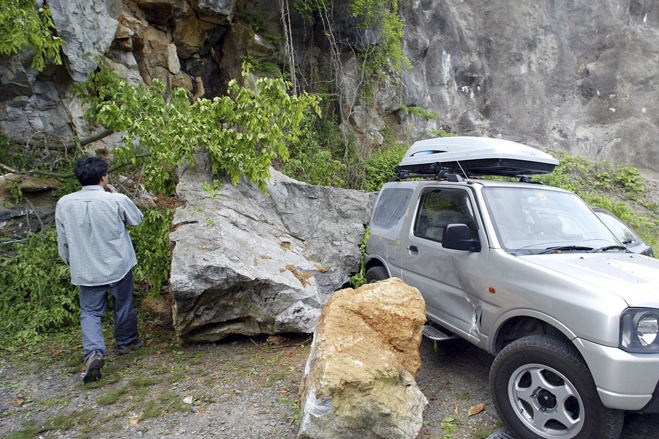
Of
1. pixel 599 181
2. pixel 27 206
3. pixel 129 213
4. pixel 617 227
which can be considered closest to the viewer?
pixel 129 213

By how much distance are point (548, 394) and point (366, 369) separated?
1265 mm


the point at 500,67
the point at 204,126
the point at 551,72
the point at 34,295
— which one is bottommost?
the point at 34,295

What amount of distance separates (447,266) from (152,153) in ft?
12.7

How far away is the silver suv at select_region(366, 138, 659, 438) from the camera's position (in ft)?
7.89

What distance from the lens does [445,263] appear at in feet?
12.7

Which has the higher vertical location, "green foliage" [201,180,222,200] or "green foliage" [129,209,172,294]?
"green foliage" [201,180,222,200]

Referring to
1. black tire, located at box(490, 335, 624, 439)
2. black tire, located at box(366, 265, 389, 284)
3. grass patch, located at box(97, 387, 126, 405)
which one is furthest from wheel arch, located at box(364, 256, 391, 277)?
grass patch, located at box(97, 387, 126, 405)

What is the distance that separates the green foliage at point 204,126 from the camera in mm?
4914

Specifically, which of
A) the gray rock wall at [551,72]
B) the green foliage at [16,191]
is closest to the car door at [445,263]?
the green foliage at [16,191]

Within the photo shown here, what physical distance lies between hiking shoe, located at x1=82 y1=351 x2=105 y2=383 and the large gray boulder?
76cm

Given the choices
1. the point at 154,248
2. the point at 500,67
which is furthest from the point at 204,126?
the point at 500,67

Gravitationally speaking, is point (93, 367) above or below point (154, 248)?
below

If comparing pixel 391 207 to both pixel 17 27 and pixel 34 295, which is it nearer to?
pixel 34 295

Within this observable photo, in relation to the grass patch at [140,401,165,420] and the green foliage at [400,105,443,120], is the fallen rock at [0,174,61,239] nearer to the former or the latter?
the grass patch at [140,401,165,420]
